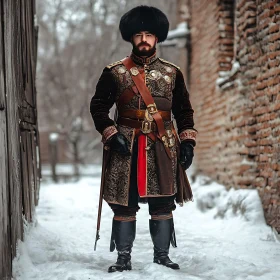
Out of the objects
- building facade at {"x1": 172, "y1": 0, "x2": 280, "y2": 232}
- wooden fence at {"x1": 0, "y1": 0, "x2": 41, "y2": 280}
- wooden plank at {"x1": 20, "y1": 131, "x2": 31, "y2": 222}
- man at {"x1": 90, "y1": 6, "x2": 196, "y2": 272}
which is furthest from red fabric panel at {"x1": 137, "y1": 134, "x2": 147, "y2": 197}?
building facade at {"x1": 172, "y1": 0, "x2": 280, "y2": 232}

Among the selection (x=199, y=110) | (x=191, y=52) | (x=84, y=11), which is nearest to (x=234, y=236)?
(x=199, y=110)

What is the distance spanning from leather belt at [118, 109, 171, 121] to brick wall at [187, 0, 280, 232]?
167 centimetres

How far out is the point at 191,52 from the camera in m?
9.20

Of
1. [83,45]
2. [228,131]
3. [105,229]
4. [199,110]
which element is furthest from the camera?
[83,45]

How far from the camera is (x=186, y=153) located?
363 cm

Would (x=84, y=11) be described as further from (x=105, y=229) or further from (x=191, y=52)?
(x=105, y=229)

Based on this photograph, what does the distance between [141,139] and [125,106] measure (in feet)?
0.89

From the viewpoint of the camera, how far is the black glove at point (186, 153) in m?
3.63

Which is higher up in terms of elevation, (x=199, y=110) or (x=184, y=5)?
(x=184, y=5)

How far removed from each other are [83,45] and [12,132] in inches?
703

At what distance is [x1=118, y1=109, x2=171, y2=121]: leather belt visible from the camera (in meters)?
3.57

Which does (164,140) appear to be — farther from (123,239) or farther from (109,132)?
(123,239)

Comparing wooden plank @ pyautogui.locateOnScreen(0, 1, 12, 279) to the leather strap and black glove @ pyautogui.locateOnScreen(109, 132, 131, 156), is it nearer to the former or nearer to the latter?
black glove @ pyautogui.locateOnScreen(109, 132, 131, 156)

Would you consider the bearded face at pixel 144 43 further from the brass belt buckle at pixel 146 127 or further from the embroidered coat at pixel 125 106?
the brass belt buckle at pixel 146 127
